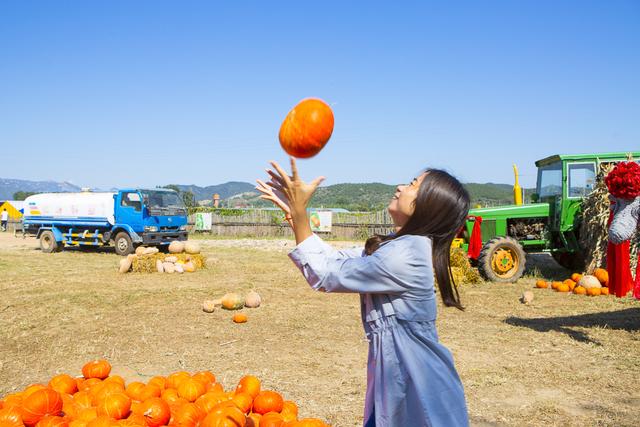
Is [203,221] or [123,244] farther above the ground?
[203,221]

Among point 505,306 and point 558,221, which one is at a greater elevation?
point 558,221

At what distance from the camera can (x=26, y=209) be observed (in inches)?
808

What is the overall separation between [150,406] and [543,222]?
465 inches

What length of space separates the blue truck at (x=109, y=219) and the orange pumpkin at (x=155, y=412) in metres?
15.0

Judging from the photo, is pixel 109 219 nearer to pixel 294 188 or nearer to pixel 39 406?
pixel 39 406

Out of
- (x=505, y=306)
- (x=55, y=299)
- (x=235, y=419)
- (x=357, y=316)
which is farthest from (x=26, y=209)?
(x=235, y=419)

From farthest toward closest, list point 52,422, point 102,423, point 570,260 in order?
point 570,260 → point 52,422 → point 102,423

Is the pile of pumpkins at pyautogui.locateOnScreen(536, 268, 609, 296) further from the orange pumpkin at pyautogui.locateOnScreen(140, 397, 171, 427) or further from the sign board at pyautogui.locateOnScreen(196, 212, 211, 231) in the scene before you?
the sign board at pyautogui.locateOnScreen(196, 212, 211, 231)

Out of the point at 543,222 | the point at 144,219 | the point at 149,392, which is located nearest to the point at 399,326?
the point at 149,392

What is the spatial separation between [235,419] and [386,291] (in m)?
1.15

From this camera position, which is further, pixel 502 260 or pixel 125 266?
pixel 125 266

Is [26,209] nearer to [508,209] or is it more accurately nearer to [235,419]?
[508,209]

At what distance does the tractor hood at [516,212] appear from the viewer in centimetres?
1216

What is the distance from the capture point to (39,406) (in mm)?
2771
